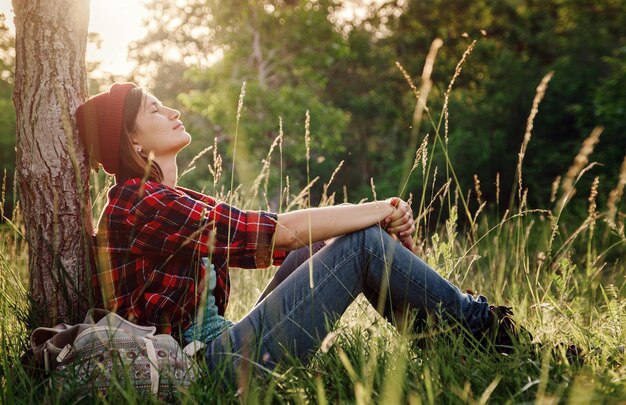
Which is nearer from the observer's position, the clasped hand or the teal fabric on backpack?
the teal fabric on backpack

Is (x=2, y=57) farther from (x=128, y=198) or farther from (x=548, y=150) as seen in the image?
(x=128, y=198)

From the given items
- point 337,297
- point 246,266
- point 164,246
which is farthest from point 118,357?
point 337,297

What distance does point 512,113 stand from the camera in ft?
39.8

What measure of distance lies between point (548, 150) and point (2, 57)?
43.0 feet

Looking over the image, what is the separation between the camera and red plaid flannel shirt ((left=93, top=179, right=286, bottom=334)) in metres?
1.91

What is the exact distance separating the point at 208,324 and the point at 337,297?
1.51ft

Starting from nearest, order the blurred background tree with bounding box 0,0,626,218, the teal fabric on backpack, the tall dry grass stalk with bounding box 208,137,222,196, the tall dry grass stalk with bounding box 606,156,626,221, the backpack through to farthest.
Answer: the backpack, the tall dry grass stalk with bounding box 606,156,626,221, the teal fabric on backpack, the tall dry grass stalk with bounding box 208,137,222,196, the blurred background tree with bounding box 0,0,626,218

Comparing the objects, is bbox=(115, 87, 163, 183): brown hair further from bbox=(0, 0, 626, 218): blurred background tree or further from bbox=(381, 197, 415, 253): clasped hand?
bbox=(0, 0, 626, 218): blurred background tree

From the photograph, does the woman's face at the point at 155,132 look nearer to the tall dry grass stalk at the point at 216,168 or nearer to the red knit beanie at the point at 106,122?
the red knit beanie at the point at 106,122

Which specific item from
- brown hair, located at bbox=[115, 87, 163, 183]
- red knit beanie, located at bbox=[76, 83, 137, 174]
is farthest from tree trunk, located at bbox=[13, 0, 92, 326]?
brown hair, located at bbox=[115, 87, 163, 183]

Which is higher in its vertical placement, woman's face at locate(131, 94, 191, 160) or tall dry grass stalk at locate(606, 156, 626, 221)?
woman's face at locate(131, 94, 191, 160)

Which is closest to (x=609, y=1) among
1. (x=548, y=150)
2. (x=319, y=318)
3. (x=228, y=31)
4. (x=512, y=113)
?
(x=512, y=113)

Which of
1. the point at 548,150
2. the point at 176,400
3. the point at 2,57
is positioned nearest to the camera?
the point at 176,400

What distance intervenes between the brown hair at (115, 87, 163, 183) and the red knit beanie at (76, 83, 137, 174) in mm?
17
